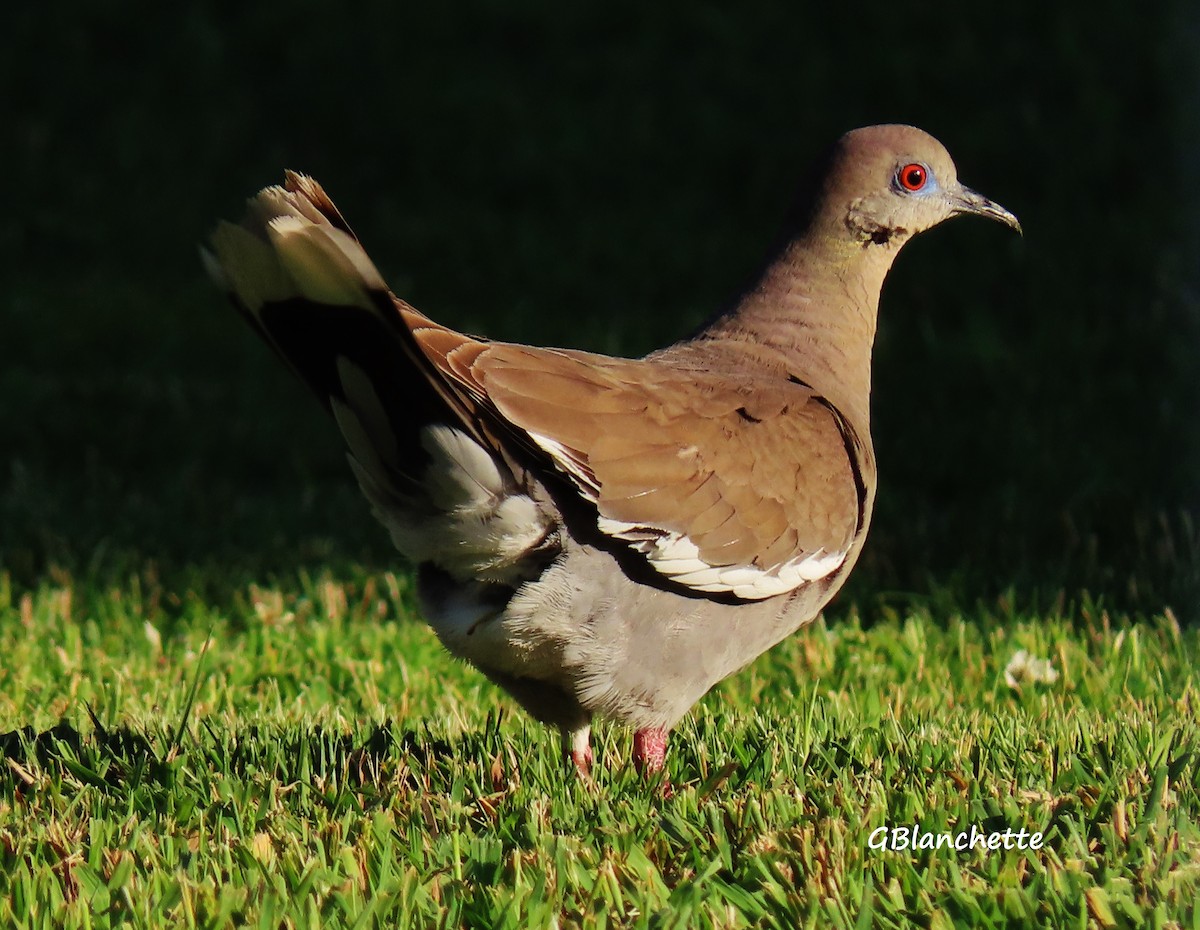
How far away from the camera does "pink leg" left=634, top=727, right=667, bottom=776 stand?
3826 millimetres

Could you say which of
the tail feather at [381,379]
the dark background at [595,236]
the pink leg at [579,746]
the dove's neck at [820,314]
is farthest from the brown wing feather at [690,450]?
the dark background at [595,236]

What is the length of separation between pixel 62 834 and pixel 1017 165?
767 centimetres

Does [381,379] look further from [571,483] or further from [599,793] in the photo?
[599,793]

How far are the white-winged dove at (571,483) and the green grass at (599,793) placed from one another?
0.25m

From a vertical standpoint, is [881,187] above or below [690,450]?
above

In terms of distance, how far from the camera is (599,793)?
3486mm

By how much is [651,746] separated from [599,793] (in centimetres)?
41

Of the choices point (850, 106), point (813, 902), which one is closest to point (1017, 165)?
point (850, 106)

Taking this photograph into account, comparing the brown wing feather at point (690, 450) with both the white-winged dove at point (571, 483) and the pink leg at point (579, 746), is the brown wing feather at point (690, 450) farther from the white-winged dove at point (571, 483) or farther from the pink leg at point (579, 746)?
the pink leg at point (579, 746)

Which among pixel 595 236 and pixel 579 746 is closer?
pixel 579 746

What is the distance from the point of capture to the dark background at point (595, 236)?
6.29m

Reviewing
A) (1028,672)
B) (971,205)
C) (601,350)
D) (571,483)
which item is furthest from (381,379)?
(601,350)

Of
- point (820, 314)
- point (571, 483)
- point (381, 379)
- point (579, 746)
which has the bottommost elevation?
point (579, 746)

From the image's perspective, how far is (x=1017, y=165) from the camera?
964 cm
